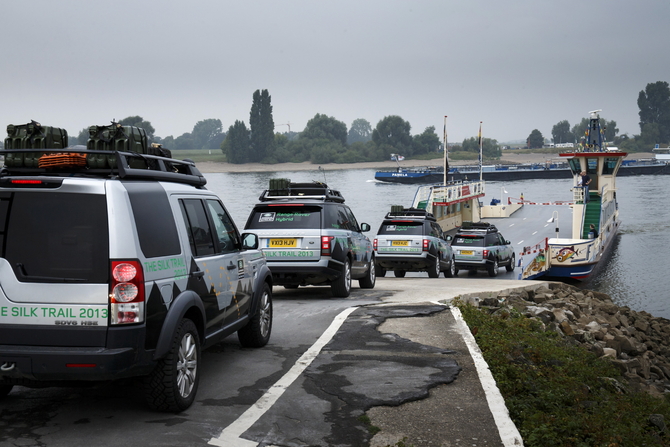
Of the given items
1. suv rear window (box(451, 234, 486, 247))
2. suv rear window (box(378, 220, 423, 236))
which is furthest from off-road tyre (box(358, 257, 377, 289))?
suv rear window (box(451, 234, 486, 247))

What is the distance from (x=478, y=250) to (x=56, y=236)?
2570 centimetres

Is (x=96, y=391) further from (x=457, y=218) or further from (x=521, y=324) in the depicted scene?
(x=457, y=218)

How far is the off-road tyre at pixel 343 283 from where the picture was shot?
1283cm

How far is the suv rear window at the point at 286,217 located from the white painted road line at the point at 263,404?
389 centimetres

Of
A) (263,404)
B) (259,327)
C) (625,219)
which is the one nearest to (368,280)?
(259,327)

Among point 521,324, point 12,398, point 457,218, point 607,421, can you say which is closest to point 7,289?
point 12,398

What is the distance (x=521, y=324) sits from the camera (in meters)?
9.99

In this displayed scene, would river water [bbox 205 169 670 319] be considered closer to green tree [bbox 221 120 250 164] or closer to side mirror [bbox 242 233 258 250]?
green tree [bbox 221 120 250 164]

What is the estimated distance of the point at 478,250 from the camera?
2938cm

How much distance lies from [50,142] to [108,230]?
64.9 inches

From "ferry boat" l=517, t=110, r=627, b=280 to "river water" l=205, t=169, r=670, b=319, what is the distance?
1523 mm

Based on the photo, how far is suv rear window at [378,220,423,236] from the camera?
22.0 meters

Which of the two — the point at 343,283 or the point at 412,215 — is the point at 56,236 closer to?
the point at 343,283

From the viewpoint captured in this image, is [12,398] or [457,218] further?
[457,218]
